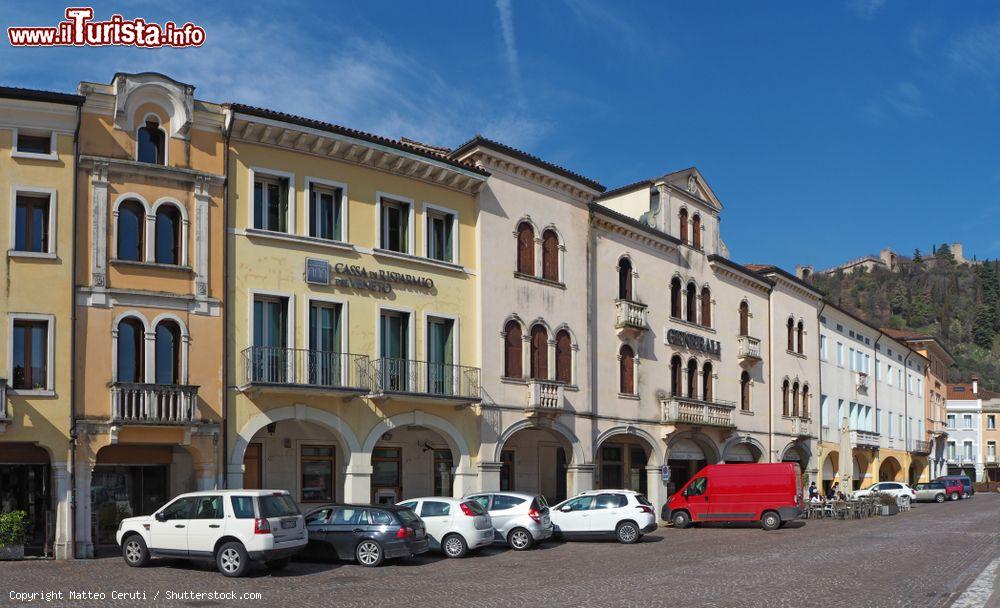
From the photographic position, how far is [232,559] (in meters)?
19.1

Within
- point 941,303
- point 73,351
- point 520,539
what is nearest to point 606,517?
point 520,539

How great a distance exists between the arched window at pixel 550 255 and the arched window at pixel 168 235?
40.9 feet

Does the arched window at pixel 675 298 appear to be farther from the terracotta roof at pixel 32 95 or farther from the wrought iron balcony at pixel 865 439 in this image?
the terracotta roof at pixel 32 95

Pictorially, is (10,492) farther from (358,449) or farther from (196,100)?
(196,100)

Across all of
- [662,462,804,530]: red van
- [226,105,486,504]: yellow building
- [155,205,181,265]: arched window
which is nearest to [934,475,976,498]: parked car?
[662,462,804,530]: red van

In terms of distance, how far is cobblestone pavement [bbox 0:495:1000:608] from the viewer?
1627 cm

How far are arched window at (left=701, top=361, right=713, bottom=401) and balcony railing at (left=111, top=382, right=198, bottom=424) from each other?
2342cm

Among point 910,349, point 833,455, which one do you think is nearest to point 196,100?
point 833,455

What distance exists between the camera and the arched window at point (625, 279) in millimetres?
36531

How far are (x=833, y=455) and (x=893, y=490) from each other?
11.5ft

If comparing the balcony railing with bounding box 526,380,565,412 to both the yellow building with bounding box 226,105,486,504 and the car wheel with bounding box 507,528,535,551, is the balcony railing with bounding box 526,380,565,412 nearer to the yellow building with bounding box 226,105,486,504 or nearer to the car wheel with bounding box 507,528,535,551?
the yellow building with bounding box 226,105,486,504

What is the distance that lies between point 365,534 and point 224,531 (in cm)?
330

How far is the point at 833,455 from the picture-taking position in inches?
2125

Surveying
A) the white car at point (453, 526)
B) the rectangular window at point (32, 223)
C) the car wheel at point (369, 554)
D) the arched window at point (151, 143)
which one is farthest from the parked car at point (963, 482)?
the rectangular window at point (32, 223)
